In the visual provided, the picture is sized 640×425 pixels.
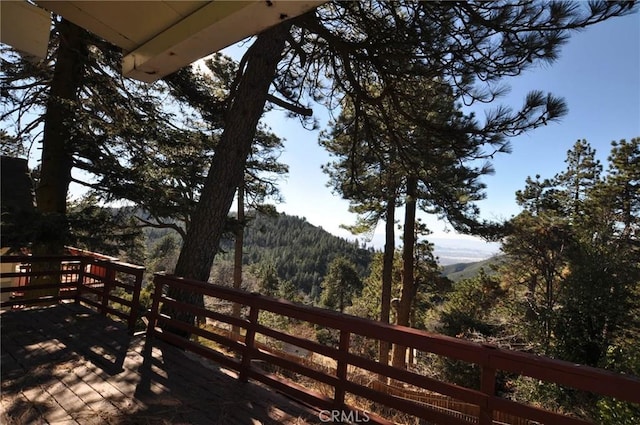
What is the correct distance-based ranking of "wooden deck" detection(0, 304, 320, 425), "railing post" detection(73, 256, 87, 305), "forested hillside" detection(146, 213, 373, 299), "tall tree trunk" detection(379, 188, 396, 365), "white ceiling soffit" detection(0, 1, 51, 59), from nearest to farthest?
1. "white ceiling soffit" detection(0, 1, 51, 59)
2. "wooden deck" detection(0, 304, 320, 425)
3. "railing post" detection(73, 256, 87, 305)
4. "tall tree trunk" detection(379, 188, 396, 365)
5. "forested hillside" detection(146, 213, 373, 299)

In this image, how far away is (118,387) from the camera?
10.6ft

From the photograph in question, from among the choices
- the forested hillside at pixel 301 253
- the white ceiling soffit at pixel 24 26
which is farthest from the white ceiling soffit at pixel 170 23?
the forested hillside at pixel 301 253

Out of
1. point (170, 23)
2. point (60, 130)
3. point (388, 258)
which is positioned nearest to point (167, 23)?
point (170, 23)

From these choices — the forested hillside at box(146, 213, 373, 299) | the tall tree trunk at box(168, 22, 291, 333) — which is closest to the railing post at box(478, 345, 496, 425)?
the tall tree trunk at box(168, 22, 291, 333)

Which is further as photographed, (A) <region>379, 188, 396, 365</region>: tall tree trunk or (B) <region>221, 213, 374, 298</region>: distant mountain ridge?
(B) <region>221, 213, 374, 298</region>: distant mountain ridge

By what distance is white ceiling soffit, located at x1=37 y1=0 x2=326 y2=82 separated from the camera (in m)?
1.49

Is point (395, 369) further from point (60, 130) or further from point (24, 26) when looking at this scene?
point (60, 130)

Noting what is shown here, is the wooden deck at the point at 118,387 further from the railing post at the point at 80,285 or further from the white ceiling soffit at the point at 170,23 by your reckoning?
the white ceiling soffit at the point at 170,23

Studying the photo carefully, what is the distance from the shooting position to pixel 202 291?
416cm

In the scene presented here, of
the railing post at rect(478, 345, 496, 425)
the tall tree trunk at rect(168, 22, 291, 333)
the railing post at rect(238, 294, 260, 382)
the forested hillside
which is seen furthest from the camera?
the forested hillside

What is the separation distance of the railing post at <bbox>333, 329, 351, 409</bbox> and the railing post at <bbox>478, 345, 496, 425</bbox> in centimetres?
108

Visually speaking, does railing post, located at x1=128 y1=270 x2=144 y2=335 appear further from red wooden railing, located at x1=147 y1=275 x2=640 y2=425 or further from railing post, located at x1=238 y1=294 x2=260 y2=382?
railing post, located at x1=238 y1=294 x2=260 y2=382

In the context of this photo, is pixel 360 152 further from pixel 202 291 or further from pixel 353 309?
pixel 353 309

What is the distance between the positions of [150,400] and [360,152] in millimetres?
7914
